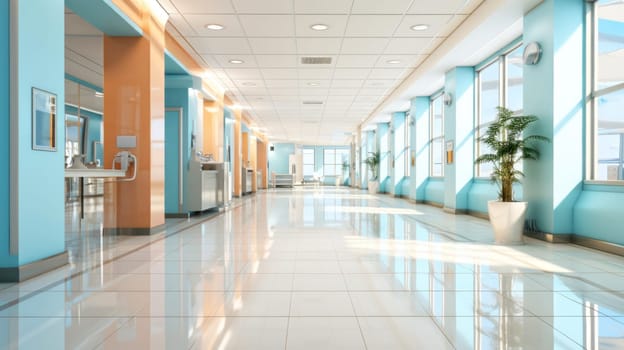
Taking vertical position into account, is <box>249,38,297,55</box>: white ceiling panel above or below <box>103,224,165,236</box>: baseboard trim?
above

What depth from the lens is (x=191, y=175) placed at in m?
8.60

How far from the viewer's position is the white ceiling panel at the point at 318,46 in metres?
7.61

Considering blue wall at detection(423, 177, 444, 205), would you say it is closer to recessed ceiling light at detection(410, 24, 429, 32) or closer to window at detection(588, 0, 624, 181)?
recessed ceiling light at detection(410, 24, 429, 32)

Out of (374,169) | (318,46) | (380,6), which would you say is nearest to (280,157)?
(374,169)

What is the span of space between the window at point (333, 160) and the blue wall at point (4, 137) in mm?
33079

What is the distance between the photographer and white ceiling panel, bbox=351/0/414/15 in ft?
19.7

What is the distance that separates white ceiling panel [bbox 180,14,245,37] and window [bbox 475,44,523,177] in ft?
14.6

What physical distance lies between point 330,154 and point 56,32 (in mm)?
32691

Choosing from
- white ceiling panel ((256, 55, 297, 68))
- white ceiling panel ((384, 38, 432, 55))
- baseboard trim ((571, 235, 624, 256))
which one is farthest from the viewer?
white ceiling panel ((256, 55, 297, 68))

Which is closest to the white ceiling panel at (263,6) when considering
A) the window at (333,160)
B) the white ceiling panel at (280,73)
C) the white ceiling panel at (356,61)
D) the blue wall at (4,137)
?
the white ceiling panel at (356,61)

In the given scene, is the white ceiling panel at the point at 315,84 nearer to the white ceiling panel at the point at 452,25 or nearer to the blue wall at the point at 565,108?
the white ceiling panel at the point at 452,25

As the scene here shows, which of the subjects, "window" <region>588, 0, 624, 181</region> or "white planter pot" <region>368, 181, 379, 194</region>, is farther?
"white planter pot" <region>368, 181, 379, 194</region>

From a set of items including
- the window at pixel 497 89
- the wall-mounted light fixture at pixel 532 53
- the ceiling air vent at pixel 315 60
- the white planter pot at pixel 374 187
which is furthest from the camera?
the white planter pot at pixel 374 187

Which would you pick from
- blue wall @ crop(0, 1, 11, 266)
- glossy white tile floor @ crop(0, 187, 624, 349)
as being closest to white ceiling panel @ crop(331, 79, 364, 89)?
glossy white tile floor @ crop(0, 187, 624, 349)
